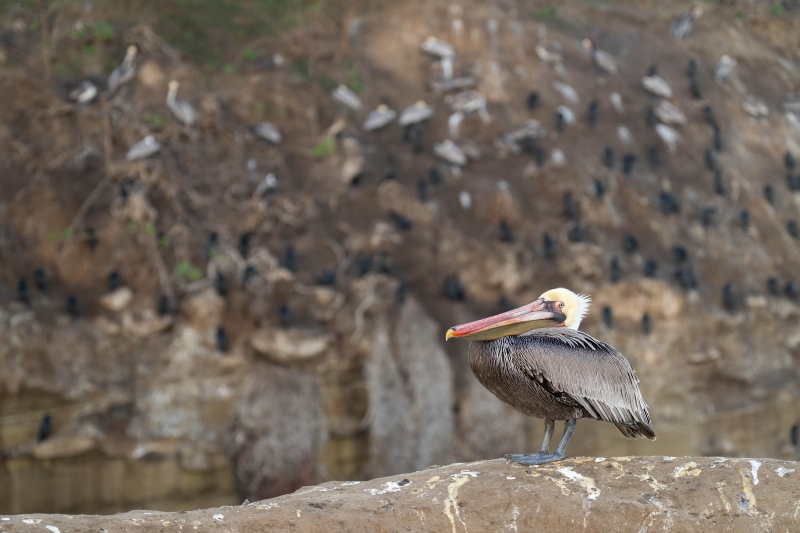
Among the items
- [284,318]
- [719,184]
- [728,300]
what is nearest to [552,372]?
[284,318]

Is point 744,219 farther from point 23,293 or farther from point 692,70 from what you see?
point 23,293

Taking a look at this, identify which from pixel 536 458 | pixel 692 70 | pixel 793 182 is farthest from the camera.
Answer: pixel 692 70

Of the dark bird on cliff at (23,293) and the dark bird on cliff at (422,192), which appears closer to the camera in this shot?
the dark bird on cliff at (23,293)

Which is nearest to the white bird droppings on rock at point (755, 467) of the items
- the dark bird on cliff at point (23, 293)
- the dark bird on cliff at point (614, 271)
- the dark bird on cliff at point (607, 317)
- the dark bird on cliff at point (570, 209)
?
the dark bird on cliff at point (607, 317)

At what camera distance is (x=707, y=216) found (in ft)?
67.8

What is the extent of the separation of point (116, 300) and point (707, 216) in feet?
37.2

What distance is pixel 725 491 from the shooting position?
7098 mm

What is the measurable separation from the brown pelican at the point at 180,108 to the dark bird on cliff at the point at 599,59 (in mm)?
8913

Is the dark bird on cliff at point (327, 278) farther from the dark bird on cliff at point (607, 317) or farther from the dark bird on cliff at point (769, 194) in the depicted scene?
the dark bird on cliff at point (769, 194)

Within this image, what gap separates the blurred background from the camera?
15844mm

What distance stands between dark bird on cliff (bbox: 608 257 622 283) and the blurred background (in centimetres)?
4

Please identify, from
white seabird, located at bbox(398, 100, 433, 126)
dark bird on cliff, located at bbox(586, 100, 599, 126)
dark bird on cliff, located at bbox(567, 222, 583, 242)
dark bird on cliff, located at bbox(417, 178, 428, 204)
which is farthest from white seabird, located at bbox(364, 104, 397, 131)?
dark bird on cliff, located at bbox(586, 100, 599, 126)

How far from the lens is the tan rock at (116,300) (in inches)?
648

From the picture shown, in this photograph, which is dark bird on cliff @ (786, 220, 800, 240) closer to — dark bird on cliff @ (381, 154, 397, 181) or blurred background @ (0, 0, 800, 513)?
blurred background @ (0, 0, 800, 513)
